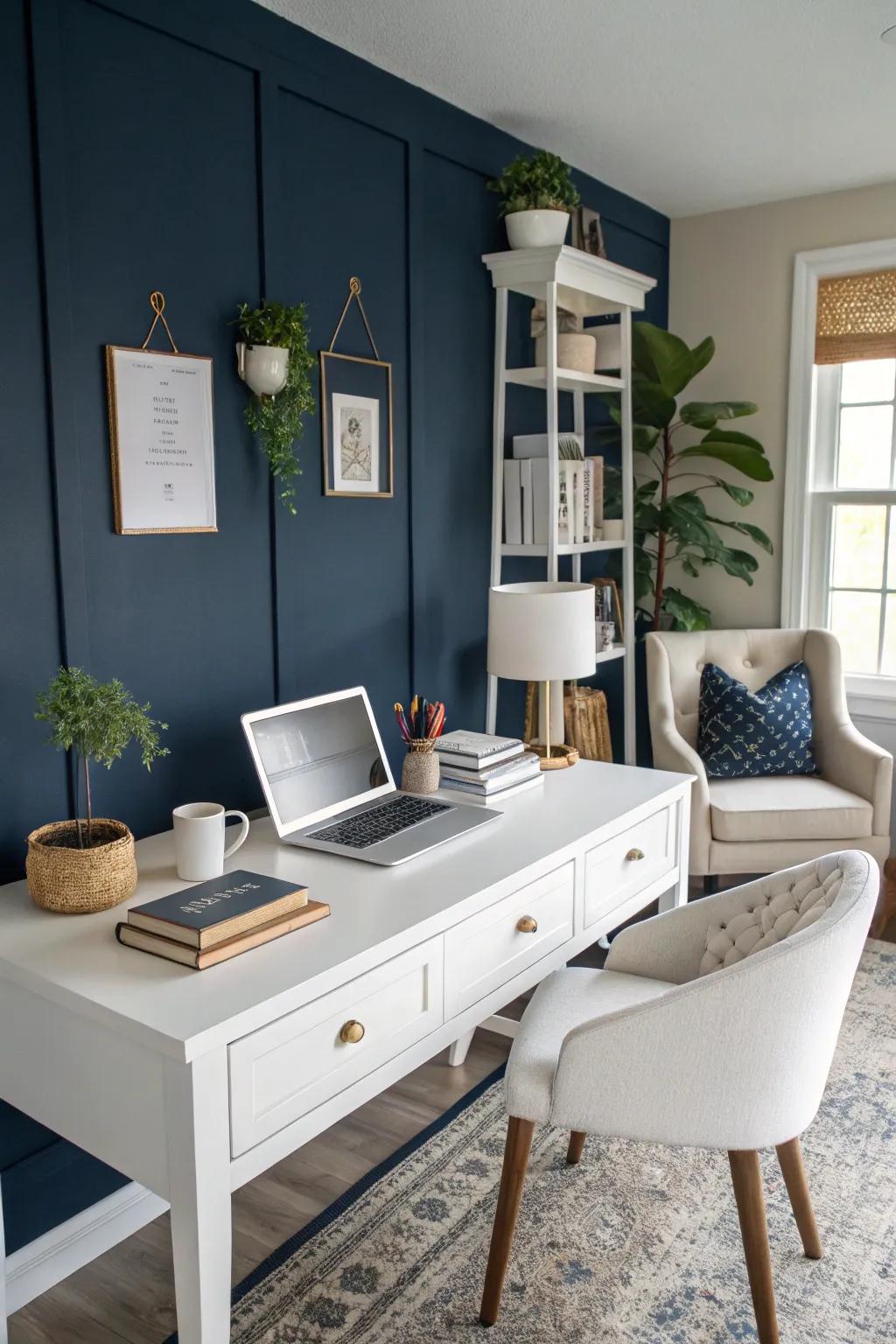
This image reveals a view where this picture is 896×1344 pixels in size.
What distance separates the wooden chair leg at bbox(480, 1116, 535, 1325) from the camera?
171 centimetres

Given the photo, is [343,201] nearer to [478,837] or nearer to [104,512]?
[104,512]

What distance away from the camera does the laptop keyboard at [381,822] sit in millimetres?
1959

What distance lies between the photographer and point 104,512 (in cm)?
196

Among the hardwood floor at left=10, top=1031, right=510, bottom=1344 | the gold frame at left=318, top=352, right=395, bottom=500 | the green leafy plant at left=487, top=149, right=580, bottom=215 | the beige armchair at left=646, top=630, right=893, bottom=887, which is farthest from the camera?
the beige armchair at left=646, top=630, right=893, bottom=887

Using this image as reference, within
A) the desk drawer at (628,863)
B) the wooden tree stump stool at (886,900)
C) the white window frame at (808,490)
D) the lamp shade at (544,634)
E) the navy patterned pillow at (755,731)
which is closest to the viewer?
the desk drawer at (628,863)

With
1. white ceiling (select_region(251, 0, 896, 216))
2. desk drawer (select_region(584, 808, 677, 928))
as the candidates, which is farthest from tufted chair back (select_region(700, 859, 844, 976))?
white ceiling (select_region(251, 0, 896, 216))

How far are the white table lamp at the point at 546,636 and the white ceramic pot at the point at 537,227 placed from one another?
A: 1.00m

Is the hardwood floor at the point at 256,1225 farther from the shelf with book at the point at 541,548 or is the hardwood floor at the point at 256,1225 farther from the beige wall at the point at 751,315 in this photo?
the beige wall at the point at 751,315

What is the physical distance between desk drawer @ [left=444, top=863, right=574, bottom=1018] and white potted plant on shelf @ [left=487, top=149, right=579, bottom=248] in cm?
177

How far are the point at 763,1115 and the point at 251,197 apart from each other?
1.99m

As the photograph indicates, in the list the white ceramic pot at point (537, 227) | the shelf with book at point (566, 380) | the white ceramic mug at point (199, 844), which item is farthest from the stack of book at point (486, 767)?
the white ceramic pot at point (537, 227)

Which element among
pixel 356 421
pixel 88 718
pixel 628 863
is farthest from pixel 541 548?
pixel 88 718

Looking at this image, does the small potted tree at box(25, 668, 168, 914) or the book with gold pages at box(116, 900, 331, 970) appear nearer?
the book with gold pages at box(116, 900, 331, 970)

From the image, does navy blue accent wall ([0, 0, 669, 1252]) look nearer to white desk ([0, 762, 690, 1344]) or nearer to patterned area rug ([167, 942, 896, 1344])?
white desk ([0, 762, 690, 1344])
